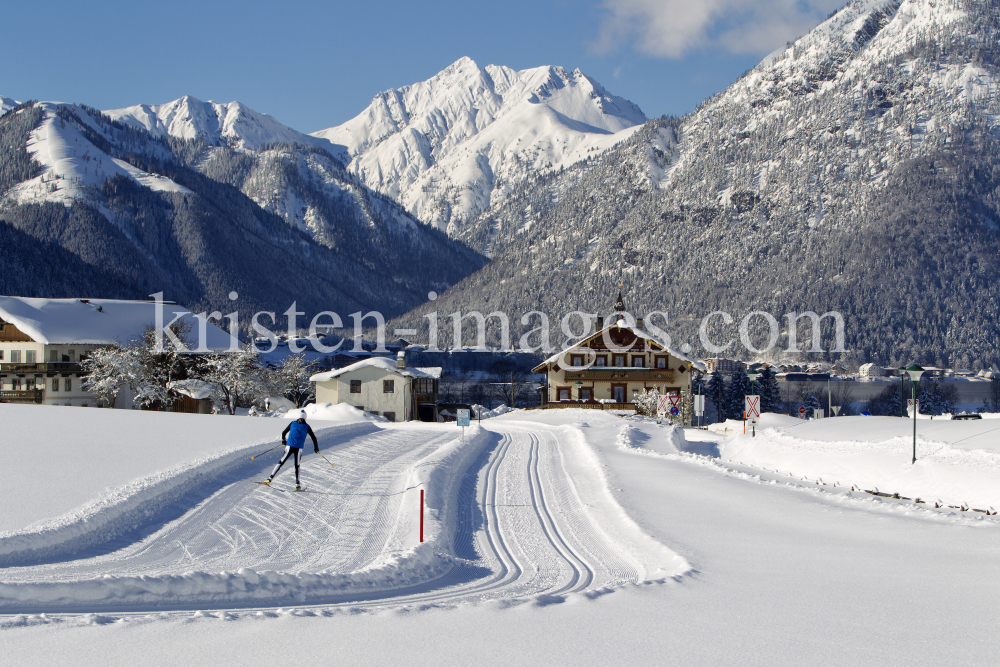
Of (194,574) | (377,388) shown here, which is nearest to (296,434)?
(194,574)

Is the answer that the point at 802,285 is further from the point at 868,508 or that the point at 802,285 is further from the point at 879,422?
the point at 868,508

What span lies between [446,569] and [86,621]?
4.82m

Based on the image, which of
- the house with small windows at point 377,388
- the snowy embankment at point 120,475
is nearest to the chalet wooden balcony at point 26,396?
the house with small windows at point 377,388

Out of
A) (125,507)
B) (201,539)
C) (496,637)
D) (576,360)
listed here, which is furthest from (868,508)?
(576,360)

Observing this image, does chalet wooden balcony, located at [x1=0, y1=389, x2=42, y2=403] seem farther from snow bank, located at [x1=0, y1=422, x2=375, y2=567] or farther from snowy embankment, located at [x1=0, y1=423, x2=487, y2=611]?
snowy embankment, located at [x1=0, y1=423, x2=487, y2=611]

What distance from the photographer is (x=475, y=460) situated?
1016 inches

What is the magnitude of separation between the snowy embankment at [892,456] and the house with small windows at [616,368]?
34.4 metres

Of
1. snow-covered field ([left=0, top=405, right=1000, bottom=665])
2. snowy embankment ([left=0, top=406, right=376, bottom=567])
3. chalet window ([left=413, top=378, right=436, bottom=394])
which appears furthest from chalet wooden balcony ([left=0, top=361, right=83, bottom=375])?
snow-covered field ([left=0, top=405, right=1000, bottom=665])

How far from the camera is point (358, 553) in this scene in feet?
37.9

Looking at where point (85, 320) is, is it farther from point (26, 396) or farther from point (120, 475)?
point (120, 475)

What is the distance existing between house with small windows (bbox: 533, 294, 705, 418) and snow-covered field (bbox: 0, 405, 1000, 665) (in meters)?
47.2

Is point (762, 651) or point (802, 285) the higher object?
point (802, 285)

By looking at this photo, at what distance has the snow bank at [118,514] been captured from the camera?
10.4m

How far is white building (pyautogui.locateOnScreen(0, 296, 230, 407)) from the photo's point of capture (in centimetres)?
6275
